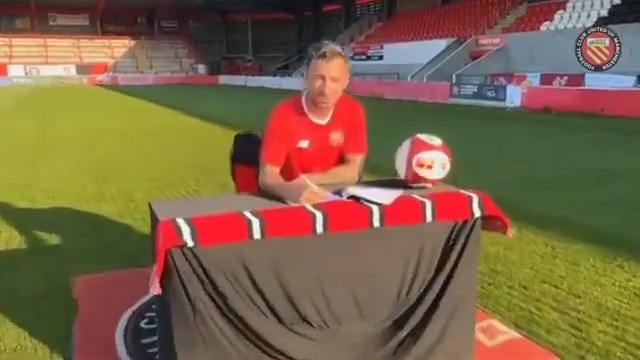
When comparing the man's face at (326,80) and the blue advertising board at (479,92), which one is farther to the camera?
the blue advertising board at (479,92)

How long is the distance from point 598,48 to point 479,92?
4093mm

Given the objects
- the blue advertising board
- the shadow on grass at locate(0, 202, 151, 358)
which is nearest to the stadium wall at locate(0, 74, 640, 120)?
the blue advertising board

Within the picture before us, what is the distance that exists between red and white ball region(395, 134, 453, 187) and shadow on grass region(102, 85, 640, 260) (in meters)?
2.13

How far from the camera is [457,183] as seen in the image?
6.75 metres

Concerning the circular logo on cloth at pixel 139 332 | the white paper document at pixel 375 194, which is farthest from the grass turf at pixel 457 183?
the white paper document at pixel 375 194

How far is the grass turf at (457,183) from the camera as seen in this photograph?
11.2 feet

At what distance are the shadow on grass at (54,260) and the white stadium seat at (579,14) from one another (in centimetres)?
1671

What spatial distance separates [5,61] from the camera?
3425 centimetres

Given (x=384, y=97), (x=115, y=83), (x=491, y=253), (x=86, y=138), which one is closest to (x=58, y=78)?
(x=115, y=83)

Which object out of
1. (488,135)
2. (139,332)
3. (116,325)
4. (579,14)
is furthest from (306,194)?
(579,14)

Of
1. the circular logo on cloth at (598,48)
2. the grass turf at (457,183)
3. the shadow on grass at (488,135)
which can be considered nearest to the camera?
the grass turf at (457,183)

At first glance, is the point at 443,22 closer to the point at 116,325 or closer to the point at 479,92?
the point at 479,92

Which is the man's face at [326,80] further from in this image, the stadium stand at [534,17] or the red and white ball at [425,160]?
the stadium stand at [534,17]

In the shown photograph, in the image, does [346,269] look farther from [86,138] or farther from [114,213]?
[86,138]
